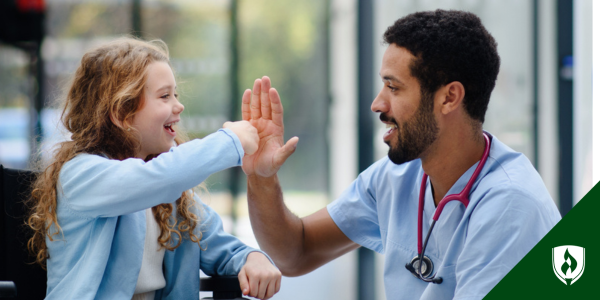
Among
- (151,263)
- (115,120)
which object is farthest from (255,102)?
(151,263)

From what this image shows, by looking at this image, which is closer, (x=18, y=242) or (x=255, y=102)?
(x=18, y=242)

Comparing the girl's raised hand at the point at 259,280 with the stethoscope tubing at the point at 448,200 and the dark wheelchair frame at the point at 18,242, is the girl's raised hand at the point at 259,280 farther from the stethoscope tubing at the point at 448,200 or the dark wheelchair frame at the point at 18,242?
the stethoscope tubing at the point at 448,200

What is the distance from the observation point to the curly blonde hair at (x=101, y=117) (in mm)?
1076

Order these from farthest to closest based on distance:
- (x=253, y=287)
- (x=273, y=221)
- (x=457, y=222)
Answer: (x=273, y=221)
(x=457, y=222)
(x=253, y=287)

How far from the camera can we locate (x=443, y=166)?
4.04ft

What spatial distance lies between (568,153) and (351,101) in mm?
1589

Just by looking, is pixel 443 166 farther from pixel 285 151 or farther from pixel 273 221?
pixel 273 221

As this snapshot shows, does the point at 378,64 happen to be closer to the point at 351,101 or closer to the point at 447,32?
the point at 351,101

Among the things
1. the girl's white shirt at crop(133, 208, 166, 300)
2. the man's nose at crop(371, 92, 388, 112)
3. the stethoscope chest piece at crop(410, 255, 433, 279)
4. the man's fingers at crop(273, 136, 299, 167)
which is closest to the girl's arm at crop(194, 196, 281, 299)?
the girl's white shirt at crop(133, 208, 166, 300)

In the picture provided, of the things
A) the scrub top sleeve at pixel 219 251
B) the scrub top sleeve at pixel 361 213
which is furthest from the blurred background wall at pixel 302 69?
the scrub top sleeve at pixel 219 251

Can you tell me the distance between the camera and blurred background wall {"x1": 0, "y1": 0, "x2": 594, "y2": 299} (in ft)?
12.1

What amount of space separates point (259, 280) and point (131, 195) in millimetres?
327

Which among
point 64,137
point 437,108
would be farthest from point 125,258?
point 437,108

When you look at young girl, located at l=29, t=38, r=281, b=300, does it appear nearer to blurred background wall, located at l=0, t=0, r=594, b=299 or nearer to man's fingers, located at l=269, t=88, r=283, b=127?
man's fingers, located at l=269, t=88, r=283, b=127
